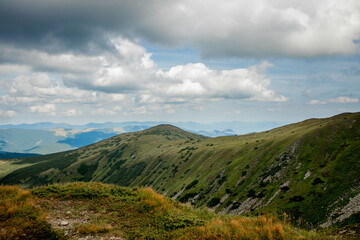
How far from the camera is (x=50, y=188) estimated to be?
18.2 m

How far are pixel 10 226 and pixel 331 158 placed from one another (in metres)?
59.5

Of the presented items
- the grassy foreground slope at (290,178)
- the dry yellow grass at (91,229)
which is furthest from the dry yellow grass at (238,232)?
the grassy foreground slope at (290,178)

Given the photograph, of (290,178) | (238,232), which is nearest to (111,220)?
(238,232)

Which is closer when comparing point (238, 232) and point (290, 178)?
point (238, 232)

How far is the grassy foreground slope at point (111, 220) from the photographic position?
1081cm

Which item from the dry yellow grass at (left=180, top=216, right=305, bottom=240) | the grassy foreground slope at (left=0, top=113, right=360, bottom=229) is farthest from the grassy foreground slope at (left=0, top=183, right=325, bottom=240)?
the grassy foreground slope at (left=0, top=113, right=360, bottom=229)

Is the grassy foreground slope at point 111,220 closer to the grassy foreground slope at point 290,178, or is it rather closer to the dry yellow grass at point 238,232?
the dry yellow grass at point 238,232

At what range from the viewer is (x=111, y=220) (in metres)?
13.6

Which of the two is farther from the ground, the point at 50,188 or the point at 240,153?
the point at 50,188

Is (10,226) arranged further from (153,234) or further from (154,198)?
(154,198)

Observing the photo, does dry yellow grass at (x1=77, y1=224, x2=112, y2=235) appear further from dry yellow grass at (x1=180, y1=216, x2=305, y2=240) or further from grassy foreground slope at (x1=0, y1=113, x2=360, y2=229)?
grassy foreground slope at (x1=0, y1=113, x2=360, y2=229)

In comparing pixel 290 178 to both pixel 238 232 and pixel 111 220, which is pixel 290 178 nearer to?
pixel 238 232

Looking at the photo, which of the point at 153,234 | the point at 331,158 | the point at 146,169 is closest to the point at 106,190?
the point at 153,234

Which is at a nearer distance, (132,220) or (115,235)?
(115,235)
